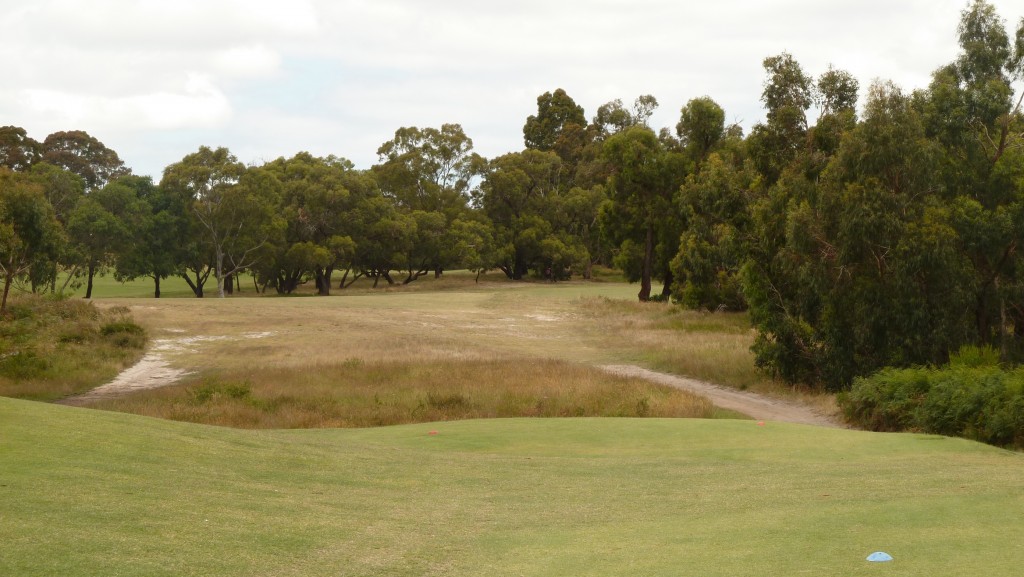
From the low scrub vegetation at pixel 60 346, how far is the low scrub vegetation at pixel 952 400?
22.2 m

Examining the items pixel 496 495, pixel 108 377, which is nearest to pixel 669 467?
pixel 496 495

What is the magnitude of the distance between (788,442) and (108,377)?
23939 millimetres

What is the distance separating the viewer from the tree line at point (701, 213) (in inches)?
1097

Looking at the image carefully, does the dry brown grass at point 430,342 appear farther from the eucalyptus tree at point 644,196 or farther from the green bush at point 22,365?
the green bush at point 22,365

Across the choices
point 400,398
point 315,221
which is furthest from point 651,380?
point 315,221

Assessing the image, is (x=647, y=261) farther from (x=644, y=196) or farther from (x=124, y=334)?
(x=124, y=334)

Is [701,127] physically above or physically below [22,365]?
above

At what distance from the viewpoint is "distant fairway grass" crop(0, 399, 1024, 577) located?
23.1ft

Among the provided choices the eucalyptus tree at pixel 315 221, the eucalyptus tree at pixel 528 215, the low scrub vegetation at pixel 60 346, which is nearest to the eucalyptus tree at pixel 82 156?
the eucalyptus tree at pixel 315 221

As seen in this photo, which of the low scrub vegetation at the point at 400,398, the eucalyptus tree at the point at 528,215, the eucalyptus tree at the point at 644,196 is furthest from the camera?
the eucalyptus tree at the point at 528,215

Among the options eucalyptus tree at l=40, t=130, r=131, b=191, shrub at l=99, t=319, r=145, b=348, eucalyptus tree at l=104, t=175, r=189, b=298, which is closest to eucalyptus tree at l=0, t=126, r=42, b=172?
eucalyptus tree at l=104, t=175, r=189, b=298

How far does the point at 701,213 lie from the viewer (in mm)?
53500

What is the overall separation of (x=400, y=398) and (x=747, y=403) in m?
10.4

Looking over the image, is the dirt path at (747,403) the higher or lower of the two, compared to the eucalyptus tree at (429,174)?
lower
